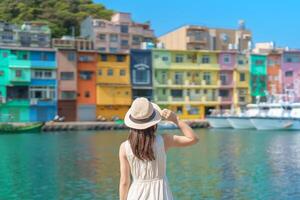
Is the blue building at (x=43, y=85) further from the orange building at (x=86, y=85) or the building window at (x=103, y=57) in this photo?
the building window at (x=103, y=57)

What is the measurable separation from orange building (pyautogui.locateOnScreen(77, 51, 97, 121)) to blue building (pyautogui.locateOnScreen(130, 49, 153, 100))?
17.0ft

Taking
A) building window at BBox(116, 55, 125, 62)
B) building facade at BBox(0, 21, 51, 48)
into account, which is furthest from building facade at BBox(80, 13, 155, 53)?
building facade at BBox(0, 21, 51, 48)

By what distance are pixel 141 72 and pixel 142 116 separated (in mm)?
60141

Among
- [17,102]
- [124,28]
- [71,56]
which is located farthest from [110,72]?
[17,102]

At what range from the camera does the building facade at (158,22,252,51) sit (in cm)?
7212

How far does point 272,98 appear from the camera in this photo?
6362cm

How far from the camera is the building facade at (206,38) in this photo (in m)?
72.1

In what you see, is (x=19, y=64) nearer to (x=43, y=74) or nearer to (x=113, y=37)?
(x=43, y=74)

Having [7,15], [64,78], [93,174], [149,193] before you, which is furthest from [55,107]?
[149,193]

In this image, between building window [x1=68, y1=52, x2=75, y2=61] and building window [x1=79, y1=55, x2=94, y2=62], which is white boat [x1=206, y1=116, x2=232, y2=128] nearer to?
building window [x1=79, y1=55, x2=94, y2=62]

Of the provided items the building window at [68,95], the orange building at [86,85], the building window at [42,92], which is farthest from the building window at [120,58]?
the building window at [42,92]

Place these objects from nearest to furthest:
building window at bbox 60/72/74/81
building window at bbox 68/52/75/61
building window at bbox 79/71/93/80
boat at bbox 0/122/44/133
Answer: boat at bbox 0/122/44/133 → building window at bbox 60/72/74/81 → building window at bbox 68/52/75/61 → building window at bbox 79/71/93/80

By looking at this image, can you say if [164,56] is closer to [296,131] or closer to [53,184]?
[296,131]

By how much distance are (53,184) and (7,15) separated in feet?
217
